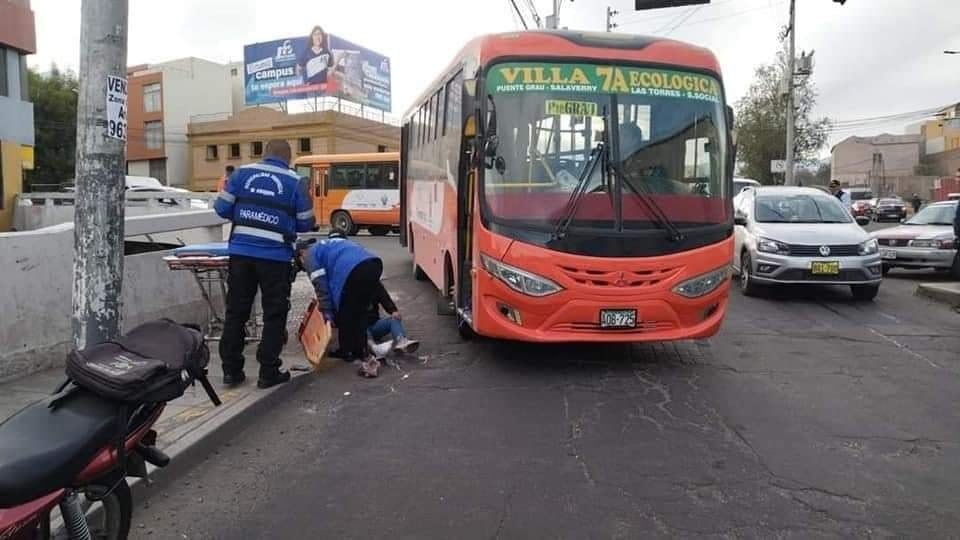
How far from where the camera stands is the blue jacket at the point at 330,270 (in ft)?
23.3

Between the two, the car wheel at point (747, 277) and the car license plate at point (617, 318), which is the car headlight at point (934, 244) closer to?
the car wheel at point (747, 277)

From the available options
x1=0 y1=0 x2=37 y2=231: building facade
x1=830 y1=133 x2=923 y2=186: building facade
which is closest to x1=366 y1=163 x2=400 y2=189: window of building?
x1=0 y1=0 x2=37 y2=231: building facade

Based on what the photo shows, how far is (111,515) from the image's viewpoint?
3.45 meters

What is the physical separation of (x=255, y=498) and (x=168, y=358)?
118 centimetres

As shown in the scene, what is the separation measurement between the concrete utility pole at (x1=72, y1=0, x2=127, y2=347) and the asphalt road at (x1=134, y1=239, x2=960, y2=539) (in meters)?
1.10

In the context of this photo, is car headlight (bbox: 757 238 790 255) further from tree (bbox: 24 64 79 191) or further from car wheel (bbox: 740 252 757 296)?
tree (bbox: 24 64 79 191)

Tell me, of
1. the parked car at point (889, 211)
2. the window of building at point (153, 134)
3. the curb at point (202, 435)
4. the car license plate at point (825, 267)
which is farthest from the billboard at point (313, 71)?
the curb at point (202, 435)

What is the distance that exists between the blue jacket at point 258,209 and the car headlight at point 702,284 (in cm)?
326

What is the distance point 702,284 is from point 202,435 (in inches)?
166

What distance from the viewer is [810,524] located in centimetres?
389

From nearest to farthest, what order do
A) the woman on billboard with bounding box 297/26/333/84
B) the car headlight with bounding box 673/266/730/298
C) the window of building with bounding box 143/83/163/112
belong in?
1. the car headlight with bounding box 673/266/730/298
2. the woman on billboard with bounding box 297/26/333/84
3. the window of building with bounding box 143/83/163/112

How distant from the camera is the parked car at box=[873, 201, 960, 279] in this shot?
13.2 m

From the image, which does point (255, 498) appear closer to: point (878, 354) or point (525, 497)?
point (525, 497)

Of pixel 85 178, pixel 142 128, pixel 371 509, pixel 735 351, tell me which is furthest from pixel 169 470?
pixel 142 128
